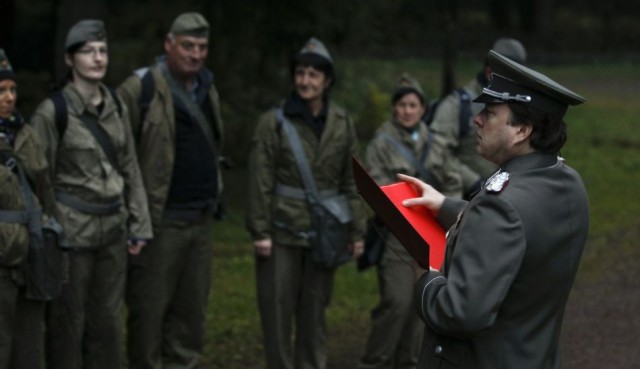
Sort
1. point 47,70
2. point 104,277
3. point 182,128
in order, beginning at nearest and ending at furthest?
1. point 104,277
2. point 182,128
3. point 47,70

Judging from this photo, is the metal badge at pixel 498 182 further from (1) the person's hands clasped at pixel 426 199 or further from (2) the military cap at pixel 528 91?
(1) the person's hands clasped at pixel 426 199

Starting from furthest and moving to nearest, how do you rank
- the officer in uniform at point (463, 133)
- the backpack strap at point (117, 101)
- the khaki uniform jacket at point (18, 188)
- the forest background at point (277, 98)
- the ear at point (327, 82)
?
1. the forest background at point (277, 98)
2. the officer in uniform at point (463, 133)
3. the ear at point (327, 82)
4. the backpack strap at point (117, 101)
5. the khaki uniform jacket at point (18, 188)

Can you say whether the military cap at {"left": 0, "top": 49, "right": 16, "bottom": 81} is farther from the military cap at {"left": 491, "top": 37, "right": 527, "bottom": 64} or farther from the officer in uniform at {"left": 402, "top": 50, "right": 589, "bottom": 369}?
the military cap at {"left": 491, "top": 37, "right": 527, "bottom": 64}

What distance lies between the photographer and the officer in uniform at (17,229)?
21.6 ft

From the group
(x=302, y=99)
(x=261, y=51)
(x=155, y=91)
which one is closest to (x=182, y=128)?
(x=155, y=91)

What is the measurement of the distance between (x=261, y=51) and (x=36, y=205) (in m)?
7.77

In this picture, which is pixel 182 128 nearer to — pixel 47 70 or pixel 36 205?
pixel 36 205

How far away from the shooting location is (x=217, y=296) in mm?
11648

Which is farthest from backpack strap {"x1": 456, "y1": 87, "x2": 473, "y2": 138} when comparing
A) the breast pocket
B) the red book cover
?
the red book cover

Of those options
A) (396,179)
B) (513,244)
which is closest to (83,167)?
(396,179)

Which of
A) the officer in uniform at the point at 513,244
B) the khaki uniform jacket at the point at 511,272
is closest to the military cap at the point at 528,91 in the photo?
the officer in uniform at the point at 513,244

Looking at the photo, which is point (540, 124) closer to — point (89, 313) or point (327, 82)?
point (89, 313)

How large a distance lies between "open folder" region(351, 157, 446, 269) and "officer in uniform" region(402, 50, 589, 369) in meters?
0.23

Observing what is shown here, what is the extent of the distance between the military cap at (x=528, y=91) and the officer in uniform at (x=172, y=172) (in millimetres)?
3559
